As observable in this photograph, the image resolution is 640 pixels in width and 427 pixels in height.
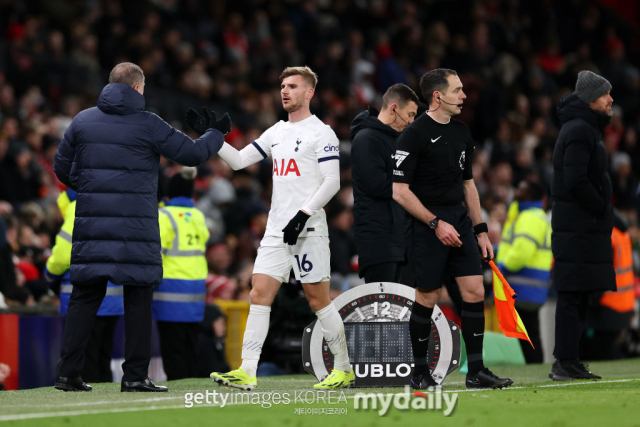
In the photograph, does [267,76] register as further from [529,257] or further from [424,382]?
[424,382]

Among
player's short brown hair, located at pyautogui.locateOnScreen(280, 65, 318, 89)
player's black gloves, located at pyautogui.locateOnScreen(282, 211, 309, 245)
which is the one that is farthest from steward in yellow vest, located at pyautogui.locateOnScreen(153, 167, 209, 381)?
player's black gloves, located at pyautogui.locateOnScreen(282, 211, 309, 245)

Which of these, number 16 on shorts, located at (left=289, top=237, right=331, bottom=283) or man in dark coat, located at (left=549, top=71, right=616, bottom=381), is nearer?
number 16 on shorts, located at (left=289, top=237, right=331, bottom=283)

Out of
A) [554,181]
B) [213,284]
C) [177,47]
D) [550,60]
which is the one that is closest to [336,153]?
[554,181]

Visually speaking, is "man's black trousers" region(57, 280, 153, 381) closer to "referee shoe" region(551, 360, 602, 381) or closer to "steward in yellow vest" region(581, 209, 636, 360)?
"referee shoe" region(551, 360, 602, 381)

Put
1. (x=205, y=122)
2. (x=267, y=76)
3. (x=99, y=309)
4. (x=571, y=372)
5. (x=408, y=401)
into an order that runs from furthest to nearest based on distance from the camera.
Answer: (x=267, y=76)
(x=99, y=309)
(x=571, y=372)
(x=205, y=122)
(x=408, y=401)

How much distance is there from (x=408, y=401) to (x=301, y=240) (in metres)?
1.53

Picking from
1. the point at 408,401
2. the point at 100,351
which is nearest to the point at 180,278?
the point at 100,351

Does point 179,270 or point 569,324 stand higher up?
point 179,270

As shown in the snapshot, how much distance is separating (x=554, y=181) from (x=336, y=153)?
1.99 m

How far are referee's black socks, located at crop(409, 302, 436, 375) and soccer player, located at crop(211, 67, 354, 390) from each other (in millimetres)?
571

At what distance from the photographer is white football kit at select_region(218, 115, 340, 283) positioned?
728cm

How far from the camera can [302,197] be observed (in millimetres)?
7336

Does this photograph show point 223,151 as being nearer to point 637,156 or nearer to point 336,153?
point 336,153

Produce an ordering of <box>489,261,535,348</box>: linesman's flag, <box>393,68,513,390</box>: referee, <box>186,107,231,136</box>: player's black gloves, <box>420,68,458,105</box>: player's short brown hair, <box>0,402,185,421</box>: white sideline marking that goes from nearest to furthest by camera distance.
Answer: <box>0,402,185,421</box>: white sideline marking < <box>393,68,513,390</box>: referee < <box>420,68,458,105</box>: player's short brown hair < <box>489,261,535,348</box>: linesman's flag < <box>186,107,231,136</box>: player's black gloves
